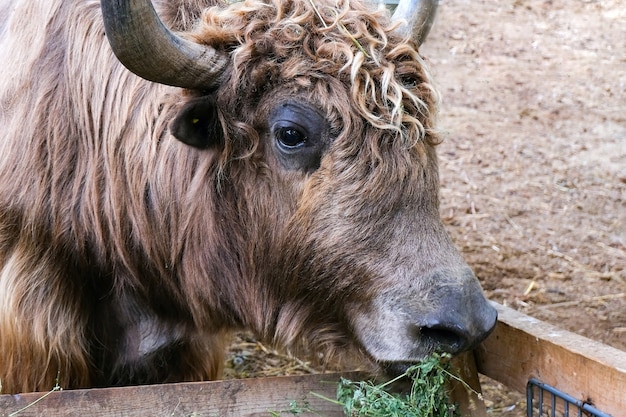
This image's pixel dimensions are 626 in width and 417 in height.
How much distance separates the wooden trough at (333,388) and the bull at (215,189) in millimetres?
293

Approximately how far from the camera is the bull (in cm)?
346

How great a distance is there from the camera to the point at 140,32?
10.7ft

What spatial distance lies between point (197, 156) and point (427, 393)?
153cm

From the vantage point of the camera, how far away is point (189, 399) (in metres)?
3.36

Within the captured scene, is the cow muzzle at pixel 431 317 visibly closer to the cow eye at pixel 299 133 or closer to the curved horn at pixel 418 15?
the cow eye at pixel 299 133

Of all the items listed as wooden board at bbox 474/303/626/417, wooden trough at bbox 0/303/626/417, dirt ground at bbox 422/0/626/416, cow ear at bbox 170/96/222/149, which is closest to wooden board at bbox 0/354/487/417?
wooden trough at bbox 0/303/626/417

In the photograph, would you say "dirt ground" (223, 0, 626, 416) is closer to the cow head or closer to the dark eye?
the cow head

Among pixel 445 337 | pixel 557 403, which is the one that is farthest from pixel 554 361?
pixel 445 337

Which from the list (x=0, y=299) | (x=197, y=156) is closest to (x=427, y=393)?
(x=197, y=156)

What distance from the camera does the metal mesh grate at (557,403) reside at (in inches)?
127

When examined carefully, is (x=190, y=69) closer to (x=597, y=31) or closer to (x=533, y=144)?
(x=533, y=144)

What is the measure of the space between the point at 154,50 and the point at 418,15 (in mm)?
1536

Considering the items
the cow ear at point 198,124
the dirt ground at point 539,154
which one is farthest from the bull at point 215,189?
the dirt ground at point 539,154

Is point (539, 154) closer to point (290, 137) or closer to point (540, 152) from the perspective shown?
point (540, 152)
